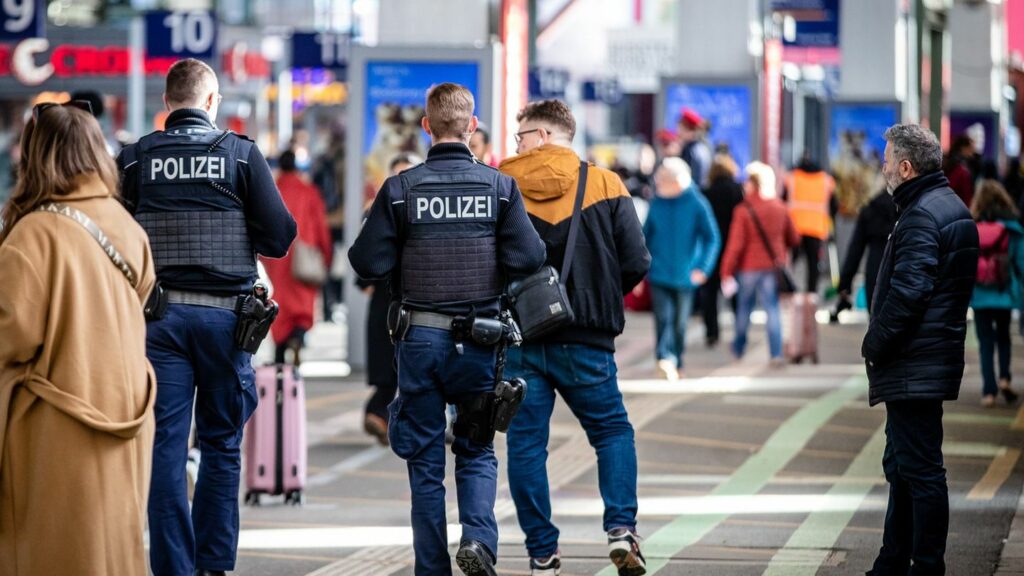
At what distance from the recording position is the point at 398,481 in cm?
1123

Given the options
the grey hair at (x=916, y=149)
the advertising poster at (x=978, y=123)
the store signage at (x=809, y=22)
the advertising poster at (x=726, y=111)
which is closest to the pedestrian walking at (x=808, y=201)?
the advertising poster at (x=726, y=111)

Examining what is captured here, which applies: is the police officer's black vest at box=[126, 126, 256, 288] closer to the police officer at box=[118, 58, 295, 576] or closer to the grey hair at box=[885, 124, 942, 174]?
the police officer at box=[118, 58, 295, 576]

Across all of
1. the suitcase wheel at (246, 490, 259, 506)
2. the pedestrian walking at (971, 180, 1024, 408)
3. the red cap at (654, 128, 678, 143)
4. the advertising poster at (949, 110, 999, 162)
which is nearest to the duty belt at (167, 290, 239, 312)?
the suitcase wheel at (246, 490, 259, 506)

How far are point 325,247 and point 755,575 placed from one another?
290 inches

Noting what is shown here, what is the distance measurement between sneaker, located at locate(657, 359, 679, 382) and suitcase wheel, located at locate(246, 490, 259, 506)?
6.77m

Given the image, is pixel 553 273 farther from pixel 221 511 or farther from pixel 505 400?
pixel 221 511

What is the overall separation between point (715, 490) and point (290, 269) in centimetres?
477

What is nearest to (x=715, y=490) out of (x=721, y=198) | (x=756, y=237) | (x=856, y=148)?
(x=756, y=237)

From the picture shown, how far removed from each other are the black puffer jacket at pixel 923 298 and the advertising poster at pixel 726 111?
1606cm

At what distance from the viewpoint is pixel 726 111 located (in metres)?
23.9

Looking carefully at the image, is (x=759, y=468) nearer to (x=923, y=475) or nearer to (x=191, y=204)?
(x=923, y=475)

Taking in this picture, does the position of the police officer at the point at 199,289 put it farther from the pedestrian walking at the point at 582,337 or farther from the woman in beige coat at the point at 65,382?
the woman in beige coat at the point at 65,382

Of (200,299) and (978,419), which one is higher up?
(200,299)

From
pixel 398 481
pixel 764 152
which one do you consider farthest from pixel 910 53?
pixel 398 481
